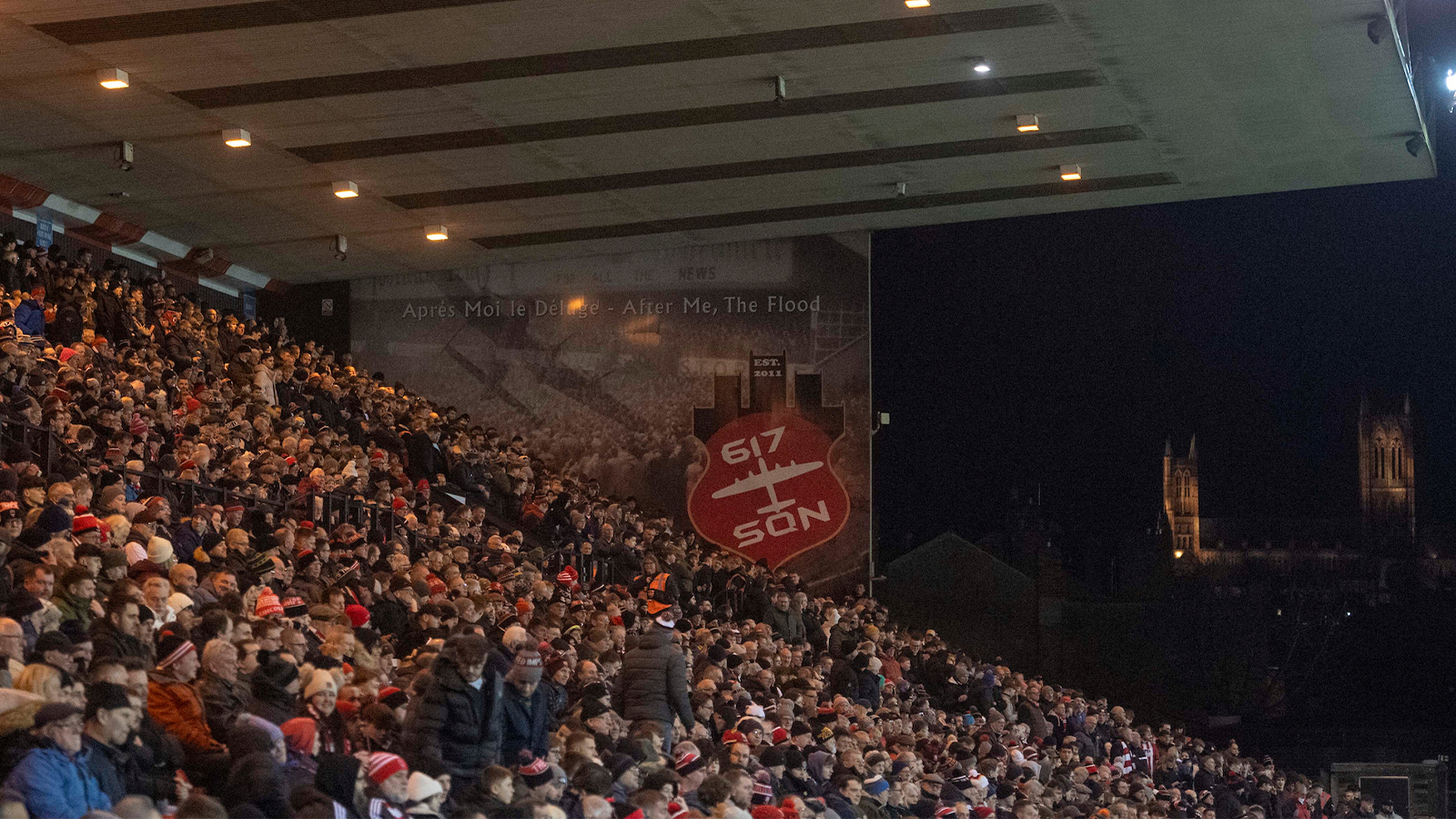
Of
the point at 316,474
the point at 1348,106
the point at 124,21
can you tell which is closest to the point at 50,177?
the point at 124,21

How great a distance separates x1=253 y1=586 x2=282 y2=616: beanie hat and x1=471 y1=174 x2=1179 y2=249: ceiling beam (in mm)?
16235

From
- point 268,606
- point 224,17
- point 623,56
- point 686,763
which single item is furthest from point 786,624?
point 268,606

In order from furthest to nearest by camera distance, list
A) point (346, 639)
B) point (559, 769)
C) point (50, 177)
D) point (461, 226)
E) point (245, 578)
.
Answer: point (461, 226), point (50, 177), point (245, 578), point (346, 639), point (559, 769)

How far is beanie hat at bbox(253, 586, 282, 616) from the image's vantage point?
32.1ft

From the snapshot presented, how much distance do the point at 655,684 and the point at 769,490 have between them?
16098 millimetres

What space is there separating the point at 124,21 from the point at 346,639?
9030 mm

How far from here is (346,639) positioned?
9.09m

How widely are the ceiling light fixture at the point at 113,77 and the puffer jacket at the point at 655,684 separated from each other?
9.20m

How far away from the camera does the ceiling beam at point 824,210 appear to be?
24.8 metres

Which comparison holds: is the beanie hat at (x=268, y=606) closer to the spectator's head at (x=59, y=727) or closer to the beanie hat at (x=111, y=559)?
the beanie hat at (x=111, y=559)

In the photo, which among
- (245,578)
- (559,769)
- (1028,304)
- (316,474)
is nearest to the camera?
(559,769)

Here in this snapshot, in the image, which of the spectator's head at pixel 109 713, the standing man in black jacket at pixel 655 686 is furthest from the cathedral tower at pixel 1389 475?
the spectator's head at pixel 109 713

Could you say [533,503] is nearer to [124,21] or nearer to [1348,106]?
[124,21]

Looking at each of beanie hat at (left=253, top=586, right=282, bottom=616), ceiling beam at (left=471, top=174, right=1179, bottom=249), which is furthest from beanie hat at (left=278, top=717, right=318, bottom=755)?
ceiling beam at (left=471, top=174, right=1179, bottom=249)
